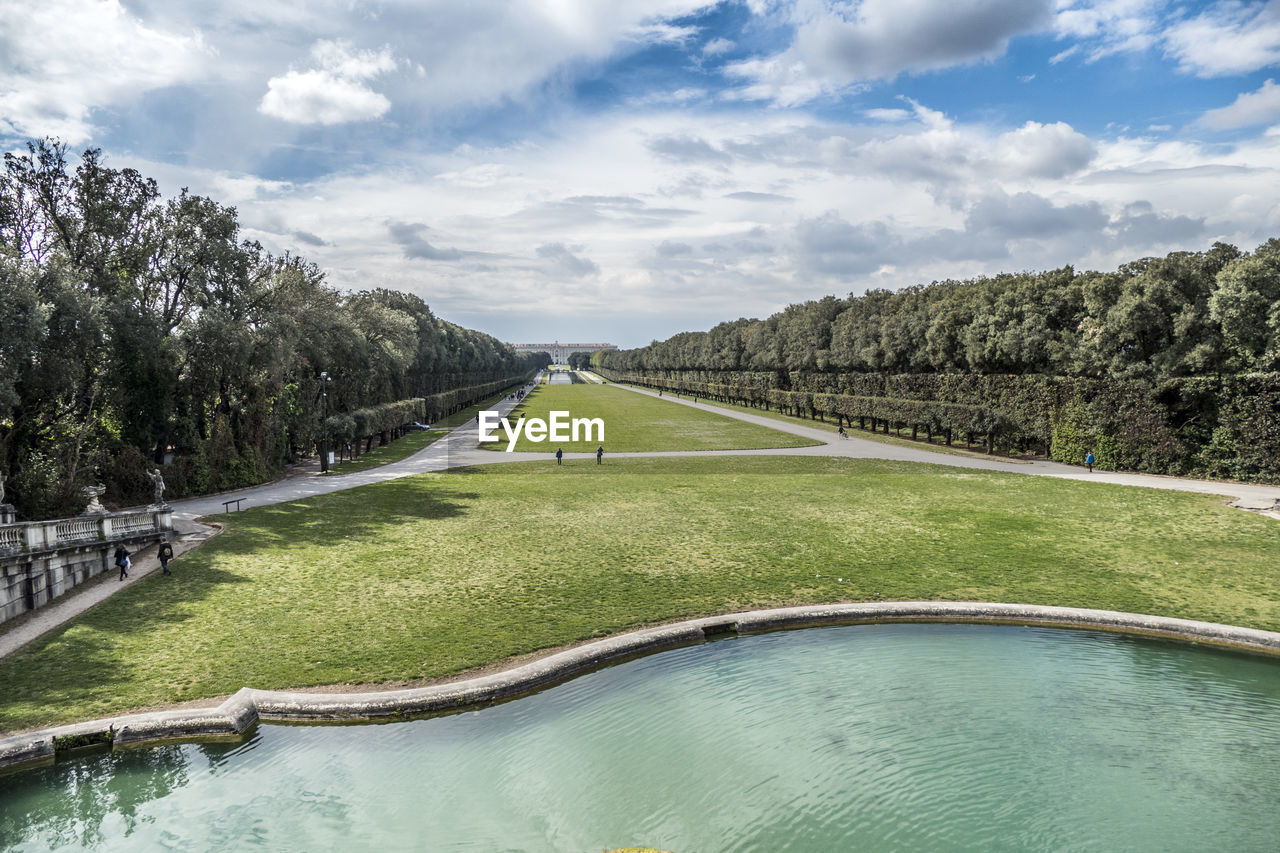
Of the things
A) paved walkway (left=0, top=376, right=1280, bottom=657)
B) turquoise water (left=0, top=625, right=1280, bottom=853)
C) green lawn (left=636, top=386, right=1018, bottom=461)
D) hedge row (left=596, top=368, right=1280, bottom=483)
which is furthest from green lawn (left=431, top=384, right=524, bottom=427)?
turquoise water (left=0, top=625, right=1280, bottom=853)

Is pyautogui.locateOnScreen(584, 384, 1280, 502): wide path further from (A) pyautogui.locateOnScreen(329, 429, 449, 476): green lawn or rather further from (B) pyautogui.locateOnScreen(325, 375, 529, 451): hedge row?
(B) pyautogui.locateOnScreen(325, 375, 529, 451): hedge row

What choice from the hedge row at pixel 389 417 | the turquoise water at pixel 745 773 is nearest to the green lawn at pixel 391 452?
the hedge row at pixel 389 417

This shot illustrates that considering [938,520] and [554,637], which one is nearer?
[554,637]

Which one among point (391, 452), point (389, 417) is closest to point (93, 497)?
point (391, 452)

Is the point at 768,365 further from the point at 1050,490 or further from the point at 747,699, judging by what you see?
the point at 747,699

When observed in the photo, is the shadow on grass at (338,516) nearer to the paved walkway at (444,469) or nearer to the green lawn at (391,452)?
the paved walkway at (444,469)

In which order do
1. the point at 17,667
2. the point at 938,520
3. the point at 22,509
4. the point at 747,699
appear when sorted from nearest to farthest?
the point at 747,699 → the point at 17,667 → the point at 22,509 → the point at 938,520

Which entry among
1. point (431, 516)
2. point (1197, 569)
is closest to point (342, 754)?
point (431, 516)
